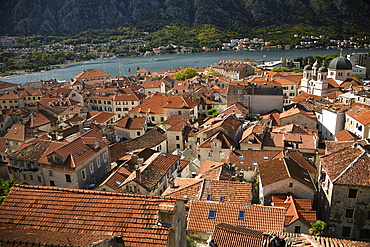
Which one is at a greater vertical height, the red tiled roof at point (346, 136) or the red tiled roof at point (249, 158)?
the red tiled roof at point (249, 158)

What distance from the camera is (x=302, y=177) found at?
25438 mm

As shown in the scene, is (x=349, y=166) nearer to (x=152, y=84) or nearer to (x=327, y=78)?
(x=327, y=78)

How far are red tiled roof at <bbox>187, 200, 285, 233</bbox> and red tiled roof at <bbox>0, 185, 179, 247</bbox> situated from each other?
29.6ft

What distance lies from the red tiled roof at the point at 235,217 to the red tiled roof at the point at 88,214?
29.6 feet

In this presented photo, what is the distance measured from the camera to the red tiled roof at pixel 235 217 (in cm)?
1791

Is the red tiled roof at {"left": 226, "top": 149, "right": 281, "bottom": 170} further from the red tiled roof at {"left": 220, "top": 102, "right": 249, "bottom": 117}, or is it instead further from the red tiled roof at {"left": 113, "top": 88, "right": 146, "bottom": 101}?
the red tiled roof at {"left": 113, "top": 88, "right": 146, "bottom": 101}

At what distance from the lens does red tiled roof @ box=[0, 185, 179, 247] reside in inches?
371

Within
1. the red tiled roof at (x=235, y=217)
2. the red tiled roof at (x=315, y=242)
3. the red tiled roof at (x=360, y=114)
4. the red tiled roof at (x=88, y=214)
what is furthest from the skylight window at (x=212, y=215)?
the red tiled roof at (x=360, y=114)

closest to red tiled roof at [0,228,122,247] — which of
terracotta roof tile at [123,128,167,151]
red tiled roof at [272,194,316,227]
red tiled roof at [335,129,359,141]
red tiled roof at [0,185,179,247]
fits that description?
red tiled roof at [0,185,179,247]

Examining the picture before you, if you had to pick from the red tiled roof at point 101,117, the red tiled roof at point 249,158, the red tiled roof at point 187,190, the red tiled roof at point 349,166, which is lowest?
the red tiled roof at point 101,117

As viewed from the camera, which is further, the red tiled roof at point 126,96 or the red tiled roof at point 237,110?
the red tiled roof at point 126,96

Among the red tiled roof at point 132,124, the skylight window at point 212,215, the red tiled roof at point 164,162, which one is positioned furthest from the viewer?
the red tiled roof at point 132,124

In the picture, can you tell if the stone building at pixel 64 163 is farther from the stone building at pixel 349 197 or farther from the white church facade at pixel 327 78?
the white church facade at pixel 327 78

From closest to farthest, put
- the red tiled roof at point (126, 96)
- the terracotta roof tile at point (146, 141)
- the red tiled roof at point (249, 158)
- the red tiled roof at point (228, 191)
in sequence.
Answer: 1. the red tiled roof at point (228, 191)
2. the red tiled roof at point (249, 158)
3. the terracotta roof tile at point (146, 141)
4. the red tiled roof at point (126, 96)
